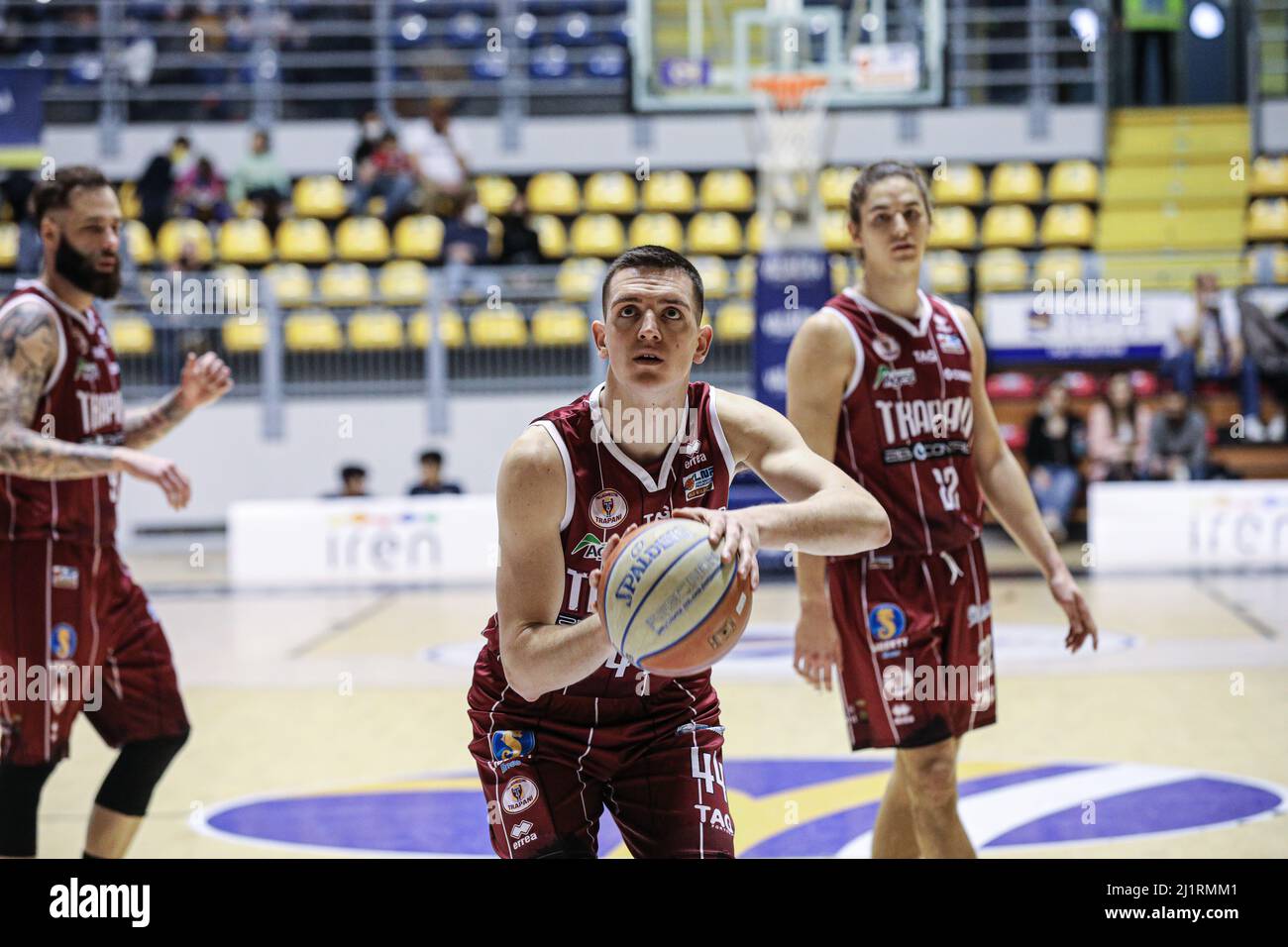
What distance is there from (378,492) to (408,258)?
3349 mm

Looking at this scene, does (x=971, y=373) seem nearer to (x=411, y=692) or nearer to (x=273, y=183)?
(x=411, y=692)

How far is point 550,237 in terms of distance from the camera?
1684 cm

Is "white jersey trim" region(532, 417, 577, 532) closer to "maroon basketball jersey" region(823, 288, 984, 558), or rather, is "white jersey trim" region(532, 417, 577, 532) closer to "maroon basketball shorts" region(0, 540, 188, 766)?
"maroon basketball jersey" region(823, 288, 984, 558)

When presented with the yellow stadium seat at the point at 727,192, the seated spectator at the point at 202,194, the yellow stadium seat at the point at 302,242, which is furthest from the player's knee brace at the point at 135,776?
the yellow stadium seat at the point at 727,192

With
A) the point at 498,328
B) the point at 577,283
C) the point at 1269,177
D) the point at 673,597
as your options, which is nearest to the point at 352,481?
the point at 498,328

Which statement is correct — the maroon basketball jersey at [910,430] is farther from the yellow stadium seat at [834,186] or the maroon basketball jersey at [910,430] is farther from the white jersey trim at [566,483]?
the yellow stadium seat at [834,186]

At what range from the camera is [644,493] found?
3166 mm

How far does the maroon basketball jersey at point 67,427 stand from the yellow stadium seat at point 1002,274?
1143cm

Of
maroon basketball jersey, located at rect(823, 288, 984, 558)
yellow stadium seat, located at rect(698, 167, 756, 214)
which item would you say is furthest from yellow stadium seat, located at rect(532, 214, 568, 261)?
maroon basketball jersey, located at rect(823, 288, 984, 558)

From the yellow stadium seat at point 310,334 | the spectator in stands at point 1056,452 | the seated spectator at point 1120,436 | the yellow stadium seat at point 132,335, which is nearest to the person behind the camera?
the seated spectator at point 1120,436

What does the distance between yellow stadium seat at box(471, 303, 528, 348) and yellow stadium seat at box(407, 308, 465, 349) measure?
137 millimetres

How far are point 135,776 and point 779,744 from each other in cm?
302

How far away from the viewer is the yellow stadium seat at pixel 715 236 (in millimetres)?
16969
